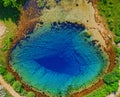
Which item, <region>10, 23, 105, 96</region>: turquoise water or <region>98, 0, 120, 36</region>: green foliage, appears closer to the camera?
<region>98, 0, 120, 36</region>: green foliage

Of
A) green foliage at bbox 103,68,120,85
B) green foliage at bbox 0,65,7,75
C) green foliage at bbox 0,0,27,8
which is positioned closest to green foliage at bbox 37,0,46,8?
green foliage at bbox 0,0,27,8

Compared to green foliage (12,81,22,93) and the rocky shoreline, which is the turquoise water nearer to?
the rocky shoreline

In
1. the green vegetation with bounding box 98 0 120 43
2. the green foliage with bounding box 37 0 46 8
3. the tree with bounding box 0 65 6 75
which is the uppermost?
the green foliage with bounding box 37 0 46 8

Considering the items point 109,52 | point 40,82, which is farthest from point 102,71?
point 40,82

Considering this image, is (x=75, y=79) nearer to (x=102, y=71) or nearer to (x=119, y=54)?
(x=102, y=71)

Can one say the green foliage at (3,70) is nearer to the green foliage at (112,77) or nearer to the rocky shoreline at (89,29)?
the rocky shoreline at (89,29)

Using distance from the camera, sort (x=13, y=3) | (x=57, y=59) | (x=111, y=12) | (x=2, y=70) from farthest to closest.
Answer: (x=57, y=59), (x=111, y=12), (x=2, y=70), (x=13, y=3)

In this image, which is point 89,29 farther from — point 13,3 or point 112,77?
point 13,3

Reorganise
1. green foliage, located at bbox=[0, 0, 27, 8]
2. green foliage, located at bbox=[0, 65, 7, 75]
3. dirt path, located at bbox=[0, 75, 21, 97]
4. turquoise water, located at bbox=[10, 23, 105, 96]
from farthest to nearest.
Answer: turquoise water, located at bbox=[10, 23, 105, 96]
dirt path, located at bbox=[0, 75, 21, 97]
green foliage, located at bbox=[0, 65, 7, 75]
green foliage, located at bbox=[0, 0, 27, 8]

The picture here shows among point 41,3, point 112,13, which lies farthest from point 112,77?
point 41,3
